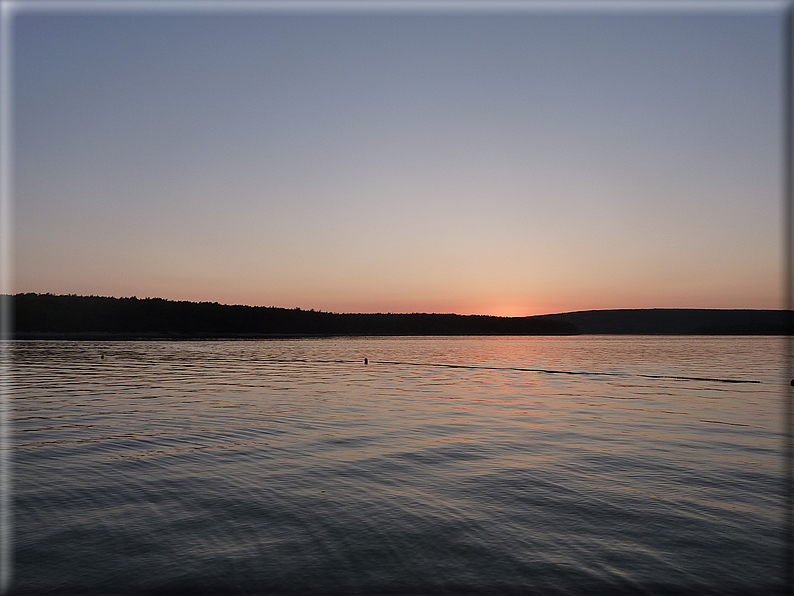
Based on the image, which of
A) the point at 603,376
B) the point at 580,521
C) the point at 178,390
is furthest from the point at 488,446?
the point at 603,376

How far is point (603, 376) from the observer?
4516cm

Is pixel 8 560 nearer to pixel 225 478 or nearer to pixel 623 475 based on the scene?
pixel 225 478

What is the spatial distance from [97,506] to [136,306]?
183056 millimetres

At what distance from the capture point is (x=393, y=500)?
37.9ft

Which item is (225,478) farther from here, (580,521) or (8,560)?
(580,521)

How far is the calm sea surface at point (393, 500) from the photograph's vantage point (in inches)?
316

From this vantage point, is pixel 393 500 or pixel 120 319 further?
pixel 120 319

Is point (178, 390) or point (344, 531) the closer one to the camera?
point (344, 531)

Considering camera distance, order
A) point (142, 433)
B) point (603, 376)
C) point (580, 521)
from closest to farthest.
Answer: point (580, 521)
point (142, 433)
point (603, 376)

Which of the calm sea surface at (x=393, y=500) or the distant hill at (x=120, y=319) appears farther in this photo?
the distant hill at (x=120, y=319)

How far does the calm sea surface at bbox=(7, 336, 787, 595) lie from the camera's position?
316 inches

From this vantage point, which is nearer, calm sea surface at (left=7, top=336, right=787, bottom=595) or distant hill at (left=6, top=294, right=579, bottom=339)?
calm sea surface at (left=7, top=336, right=787, bottom=595)

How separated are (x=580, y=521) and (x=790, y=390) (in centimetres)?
3079

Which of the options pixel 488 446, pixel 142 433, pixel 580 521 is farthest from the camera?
pixel 142 433
